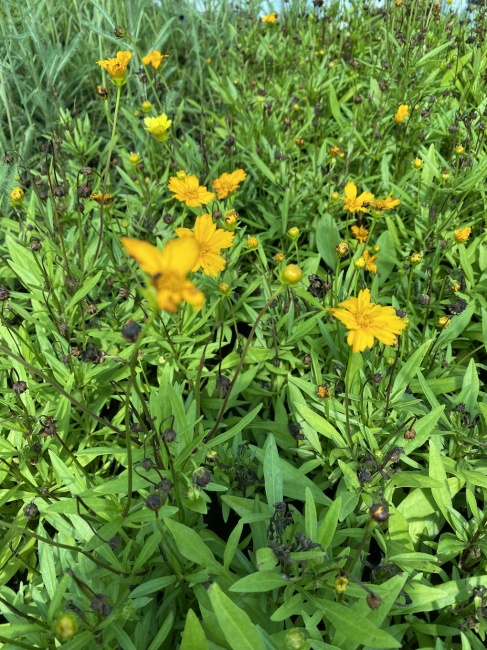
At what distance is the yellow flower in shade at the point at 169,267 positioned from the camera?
0.58 m

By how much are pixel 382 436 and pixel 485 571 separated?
1.22 ft

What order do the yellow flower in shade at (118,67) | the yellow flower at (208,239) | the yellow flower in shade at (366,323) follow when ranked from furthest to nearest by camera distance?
the yellow flower in shade at (118,67)
the yellow flower at (208,239)
the yellow flower in shade at (366,323)

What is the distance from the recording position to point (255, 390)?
1.44 metres

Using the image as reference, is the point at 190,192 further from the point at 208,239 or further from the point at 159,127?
the point at 208,239

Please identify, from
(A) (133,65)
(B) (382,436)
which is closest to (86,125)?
(A) (133,65)

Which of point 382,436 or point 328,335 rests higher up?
point 328,335

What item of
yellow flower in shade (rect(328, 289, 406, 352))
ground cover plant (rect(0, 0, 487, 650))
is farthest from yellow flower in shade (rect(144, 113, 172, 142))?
yellow flower in shade (rect(328, 289, 406, 352))

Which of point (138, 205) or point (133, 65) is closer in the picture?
point (138, 205)

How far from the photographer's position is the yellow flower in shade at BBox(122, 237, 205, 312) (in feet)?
1.89

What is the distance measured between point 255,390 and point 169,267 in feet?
2.87

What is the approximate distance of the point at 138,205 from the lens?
208 centimetres

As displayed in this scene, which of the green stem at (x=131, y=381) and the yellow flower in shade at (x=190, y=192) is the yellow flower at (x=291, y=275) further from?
the yellow flower in shade at (x=190, y=192)

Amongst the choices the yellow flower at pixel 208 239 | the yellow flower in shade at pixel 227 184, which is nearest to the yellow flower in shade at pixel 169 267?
the yellow flower at pixel 208 239

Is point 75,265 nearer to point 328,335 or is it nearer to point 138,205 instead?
point 138,205
